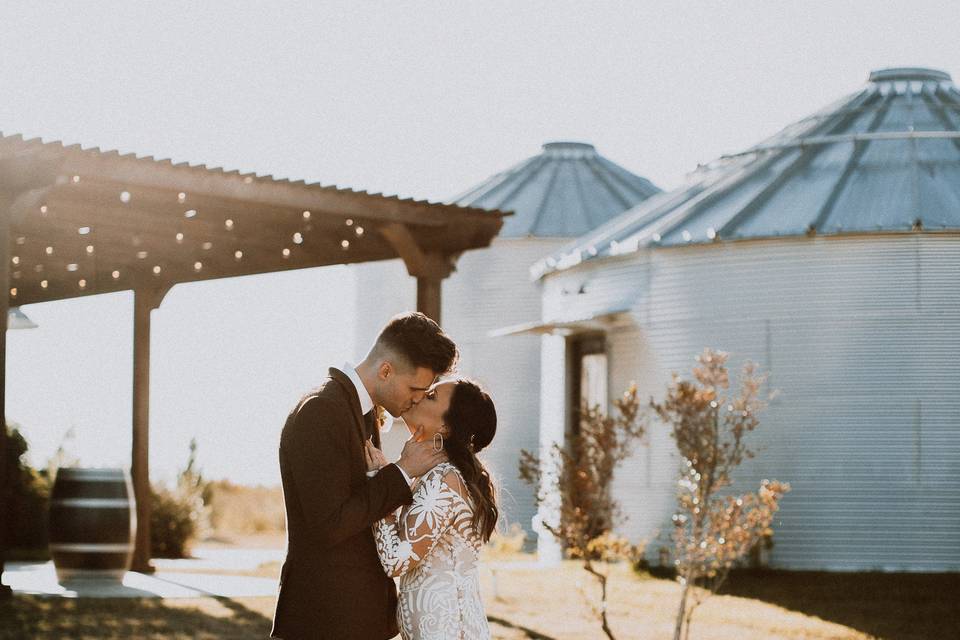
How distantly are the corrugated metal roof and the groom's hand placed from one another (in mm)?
10849

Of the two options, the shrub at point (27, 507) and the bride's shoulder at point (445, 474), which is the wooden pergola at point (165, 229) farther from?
the bride's shoulder at point (445, 474)

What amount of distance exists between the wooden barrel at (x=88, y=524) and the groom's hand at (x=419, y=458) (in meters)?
9.59

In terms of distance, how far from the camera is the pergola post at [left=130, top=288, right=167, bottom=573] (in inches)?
593

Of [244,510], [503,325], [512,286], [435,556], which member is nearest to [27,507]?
[503,325]

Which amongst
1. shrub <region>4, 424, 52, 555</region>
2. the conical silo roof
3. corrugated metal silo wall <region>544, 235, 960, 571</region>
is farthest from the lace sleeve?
the conical silo roof

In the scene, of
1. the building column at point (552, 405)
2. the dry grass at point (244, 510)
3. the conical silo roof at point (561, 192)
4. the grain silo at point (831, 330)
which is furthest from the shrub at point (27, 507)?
the conical silo roof at point (561, 192)

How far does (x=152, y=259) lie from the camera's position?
14680 mm

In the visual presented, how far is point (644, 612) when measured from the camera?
1216 centimetres

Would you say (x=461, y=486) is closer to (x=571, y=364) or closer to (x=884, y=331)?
(x=884, y=331)

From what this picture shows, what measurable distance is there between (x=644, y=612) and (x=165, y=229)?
17.9 ft

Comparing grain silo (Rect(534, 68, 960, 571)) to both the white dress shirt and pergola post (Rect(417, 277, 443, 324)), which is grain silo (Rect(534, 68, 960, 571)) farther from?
the white dress shirt

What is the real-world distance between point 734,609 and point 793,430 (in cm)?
295

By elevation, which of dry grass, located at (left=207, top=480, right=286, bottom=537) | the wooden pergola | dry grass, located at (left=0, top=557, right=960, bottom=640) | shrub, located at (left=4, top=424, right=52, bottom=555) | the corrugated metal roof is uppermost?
the corrugated metal roof

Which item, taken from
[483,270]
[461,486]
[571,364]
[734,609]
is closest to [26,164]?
[461,486]
